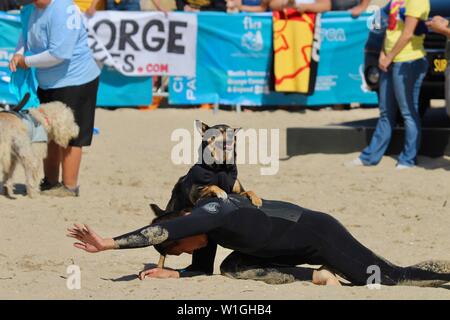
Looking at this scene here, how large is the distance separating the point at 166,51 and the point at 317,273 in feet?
29.1

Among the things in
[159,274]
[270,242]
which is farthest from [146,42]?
[270,242]

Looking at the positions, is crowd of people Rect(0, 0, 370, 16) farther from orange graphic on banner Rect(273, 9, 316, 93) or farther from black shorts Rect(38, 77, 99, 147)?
black shorts Rect(38, 77, 99, 147)

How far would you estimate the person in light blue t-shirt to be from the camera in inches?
362

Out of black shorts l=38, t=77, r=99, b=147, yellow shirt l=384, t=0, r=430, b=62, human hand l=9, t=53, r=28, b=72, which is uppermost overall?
yellow shirt l=384, t=0, r=430, b=62

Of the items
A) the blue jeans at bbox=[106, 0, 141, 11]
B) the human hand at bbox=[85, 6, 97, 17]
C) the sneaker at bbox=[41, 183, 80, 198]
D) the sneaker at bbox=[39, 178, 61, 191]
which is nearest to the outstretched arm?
the sneaker at bbox=[41, 183, 80, 198]

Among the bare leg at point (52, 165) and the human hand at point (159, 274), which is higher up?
the bare leg at point (52, 165)

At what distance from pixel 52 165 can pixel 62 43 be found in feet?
4.28

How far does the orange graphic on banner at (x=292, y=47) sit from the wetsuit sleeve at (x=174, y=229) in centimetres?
915

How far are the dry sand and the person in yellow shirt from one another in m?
0.22

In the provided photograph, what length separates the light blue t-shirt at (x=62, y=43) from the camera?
361 inches

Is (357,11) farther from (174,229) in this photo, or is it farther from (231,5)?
(174,229)

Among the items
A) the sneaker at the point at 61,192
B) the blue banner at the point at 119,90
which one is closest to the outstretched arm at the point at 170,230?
the sneaker at the point at 61,192

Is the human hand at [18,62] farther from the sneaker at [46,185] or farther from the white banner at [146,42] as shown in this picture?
the white banner at [146,42]
